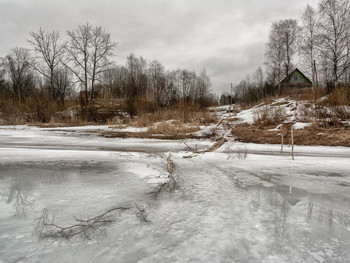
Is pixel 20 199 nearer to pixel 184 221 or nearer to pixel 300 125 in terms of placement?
pixel 184 221

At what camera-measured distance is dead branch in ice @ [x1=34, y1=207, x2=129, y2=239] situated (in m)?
1.63

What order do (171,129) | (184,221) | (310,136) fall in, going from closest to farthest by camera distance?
(184,221) → (310,136) → (171,129)

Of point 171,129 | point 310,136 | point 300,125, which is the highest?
point 300,125

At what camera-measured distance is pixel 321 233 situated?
5.38 ft

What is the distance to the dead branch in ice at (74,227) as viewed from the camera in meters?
1.63

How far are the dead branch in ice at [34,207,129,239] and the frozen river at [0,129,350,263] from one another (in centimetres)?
6

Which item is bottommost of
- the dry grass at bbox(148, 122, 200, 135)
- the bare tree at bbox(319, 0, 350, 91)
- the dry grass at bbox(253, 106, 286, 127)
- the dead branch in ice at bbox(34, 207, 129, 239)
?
the dead branch in ice at bbox(34, 207, 129, 239)

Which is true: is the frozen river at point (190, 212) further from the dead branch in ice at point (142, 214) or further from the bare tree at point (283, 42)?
the bare tree at point (283, 42)

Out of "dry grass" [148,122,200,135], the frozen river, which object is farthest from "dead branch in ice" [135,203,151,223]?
"dry grass" [148,122,200,135]

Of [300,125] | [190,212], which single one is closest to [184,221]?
[190,212]

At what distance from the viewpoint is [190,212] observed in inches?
78.8

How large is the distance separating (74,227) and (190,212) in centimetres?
109

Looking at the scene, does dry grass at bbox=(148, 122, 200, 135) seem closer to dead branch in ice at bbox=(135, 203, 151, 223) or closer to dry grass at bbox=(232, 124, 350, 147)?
dry grass at bbox=(232, 124, 350, 147)

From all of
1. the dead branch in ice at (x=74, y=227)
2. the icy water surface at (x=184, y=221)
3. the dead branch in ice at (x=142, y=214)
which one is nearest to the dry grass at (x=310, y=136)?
the icy water surface at (x=184, y=221)
